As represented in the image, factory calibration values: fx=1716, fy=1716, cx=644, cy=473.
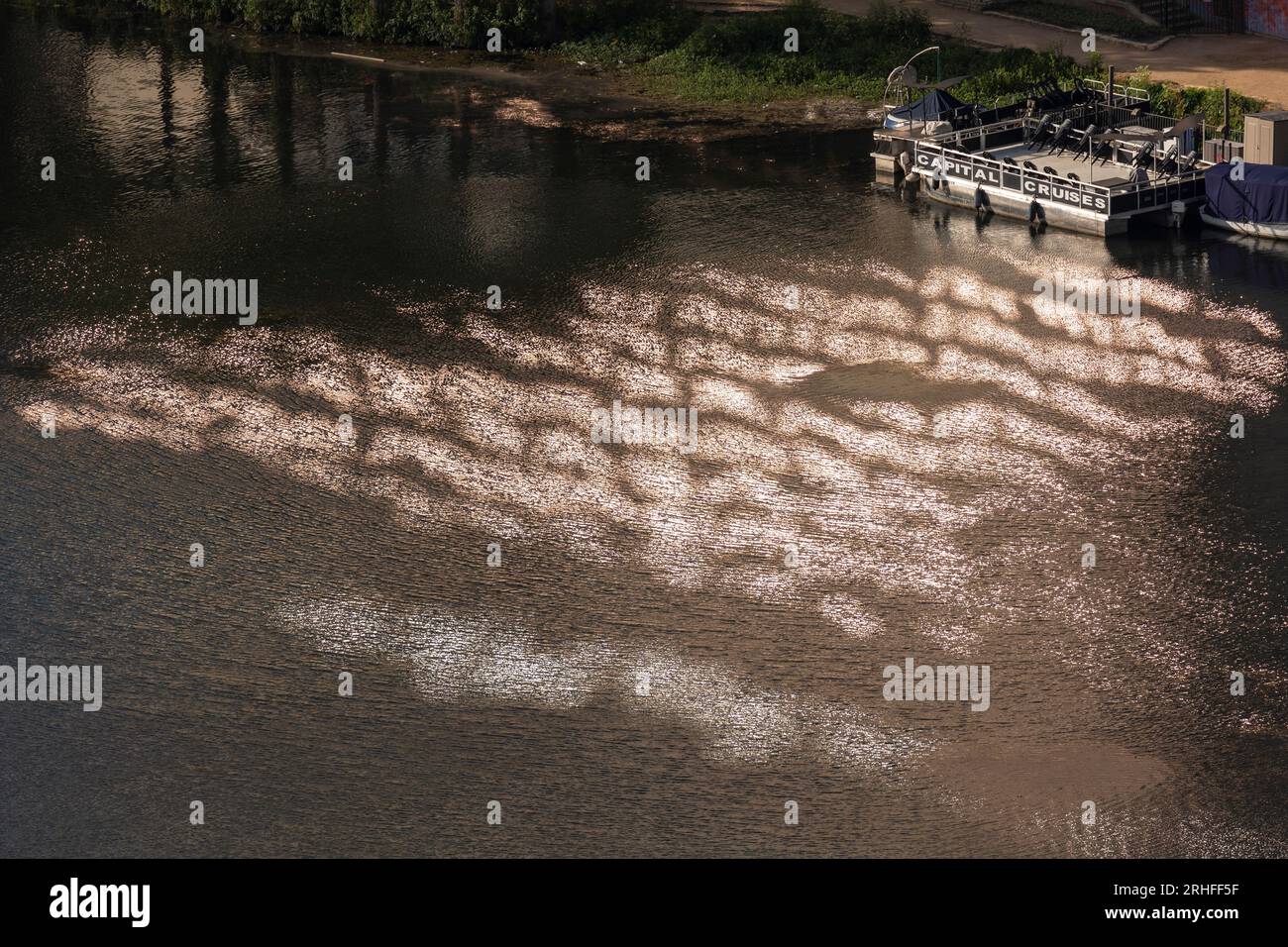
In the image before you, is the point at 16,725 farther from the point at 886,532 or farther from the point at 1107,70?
the point at 1107,70

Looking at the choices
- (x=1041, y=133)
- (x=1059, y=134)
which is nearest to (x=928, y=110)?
(x=1041, y=133)

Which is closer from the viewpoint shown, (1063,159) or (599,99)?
(1063,159)

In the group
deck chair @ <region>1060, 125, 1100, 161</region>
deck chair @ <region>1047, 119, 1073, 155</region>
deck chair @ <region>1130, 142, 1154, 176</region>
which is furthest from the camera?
deck chair @ <region>1047, 119, 1073, 155</region>

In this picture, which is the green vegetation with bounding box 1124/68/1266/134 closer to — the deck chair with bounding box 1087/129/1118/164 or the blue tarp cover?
the deck chair with bounding box 1087/129/1118/164

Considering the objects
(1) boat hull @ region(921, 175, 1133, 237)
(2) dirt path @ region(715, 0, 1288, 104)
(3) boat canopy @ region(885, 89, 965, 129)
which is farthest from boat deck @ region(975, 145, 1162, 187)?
(2) dirt path @ region(715, 0, 1288, 104)

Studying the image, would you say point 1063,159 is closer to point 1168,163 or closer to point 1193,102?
point 1168,163

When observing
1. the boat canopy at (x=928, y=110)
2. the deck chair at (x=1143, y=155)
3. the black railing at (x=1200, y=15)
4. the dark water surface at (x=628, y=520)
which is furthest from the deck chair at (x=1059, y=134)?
the black railing at (x=1200, y=15)

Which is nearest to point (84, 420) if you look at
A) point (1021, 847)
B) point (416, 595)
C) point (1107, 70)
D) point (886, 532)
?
point (416, 595)
